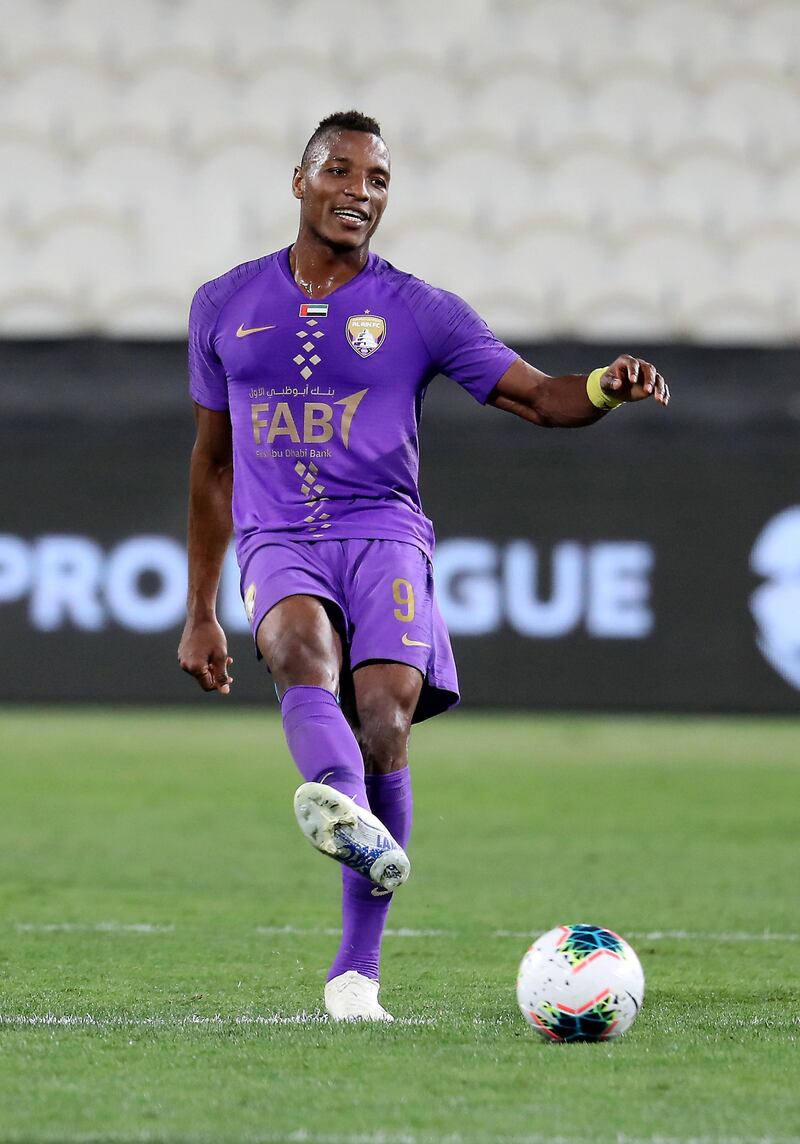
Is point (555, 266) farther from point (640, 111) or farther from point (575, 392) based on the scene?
point (575, 392)

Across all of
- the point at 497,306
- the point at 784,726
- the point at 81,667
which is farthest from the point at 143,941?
the point at 784,726

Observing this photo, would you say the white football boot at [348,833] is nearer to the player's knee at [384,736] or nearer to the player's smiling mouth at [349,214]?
the player's knee at [384,736]

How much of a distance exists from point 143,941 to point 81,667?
4.95 m

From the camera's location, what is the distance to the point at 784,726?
42.2 feet

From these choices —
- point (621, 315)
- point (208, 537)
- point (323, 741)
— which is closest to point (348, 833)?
point (323, 741)

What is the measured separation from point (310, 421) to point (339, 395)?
90 millimetres

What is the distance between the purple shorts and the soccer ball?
730 mm

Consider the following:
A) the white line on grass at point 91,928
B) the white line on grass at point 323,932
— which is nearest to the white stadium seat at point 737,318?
the white line on grass at point 323,932

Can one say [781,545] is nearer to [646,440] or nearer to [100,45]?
[646,440]

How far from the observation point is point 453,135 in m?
13.0

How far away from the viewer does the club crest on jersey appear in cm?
409

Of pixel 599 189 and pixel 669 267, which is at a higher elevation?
pixel 599 189

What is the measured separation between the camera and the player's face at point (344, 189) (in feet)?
13.5

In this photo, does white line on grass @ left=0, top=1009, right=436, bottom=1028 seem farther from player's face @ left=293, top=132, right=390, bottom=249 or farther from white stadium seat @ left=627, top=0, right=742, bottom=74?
white stadium seat @ left=627, top=0, right=742, bottom=74
